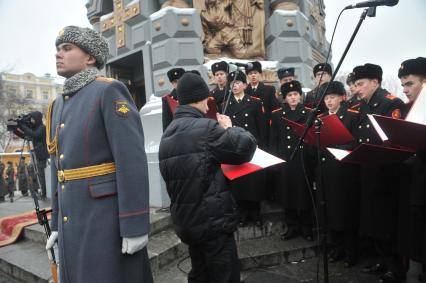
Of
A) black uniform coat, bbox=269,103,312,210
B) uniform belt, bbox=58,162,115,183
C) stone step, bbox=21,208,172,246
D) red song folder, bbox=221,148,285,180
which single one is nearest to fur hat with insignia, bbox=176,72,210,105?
red song folder, bbox=221,148,285,180

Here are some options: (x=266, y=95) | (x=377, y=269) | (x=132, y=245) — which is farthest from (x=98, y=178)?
(x=266, y=95)

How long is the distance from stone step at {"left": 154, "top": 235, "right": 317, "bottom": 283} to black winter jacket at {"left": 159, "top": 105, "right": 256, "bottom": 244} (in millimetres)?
1418


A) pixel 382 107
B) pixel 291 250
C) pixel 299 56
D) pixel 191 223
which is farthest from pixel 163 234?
pixel 299 56

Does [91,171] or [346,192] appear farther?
[346,192]

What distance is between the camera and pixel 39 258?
4.05 metres

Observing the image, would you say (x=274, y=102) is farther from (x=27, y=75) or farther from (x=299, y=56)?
(x=27, y=75)

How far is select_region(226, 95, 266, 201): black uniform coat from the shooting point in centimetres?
441

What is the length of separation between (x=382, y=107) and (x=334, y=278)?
1.78m

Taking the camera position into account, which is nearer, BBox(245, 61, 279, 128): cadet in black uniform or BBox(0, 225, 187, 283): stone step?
BBox(0, 225, 187, 283): stone step

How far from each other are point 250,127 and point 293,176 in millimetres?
854

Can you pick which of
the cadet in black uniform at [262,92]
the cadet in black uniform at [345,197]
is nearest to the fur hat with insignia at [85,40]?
the cadet in black uniform at [345,197]

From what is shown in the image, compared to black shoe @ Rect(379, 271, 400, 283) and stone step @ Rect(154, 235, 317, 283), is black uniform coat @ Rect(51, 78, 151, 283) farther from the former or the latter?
black shoe @ Rect(379, 271, 400, 283)

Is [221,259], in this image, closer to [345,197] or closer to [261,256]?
[261,256]

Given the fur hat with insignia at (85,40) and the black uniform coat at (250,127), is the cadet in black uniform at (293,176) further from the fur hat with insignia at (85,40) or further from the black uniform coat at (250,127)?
the fur hat with insignia at (85,40)
